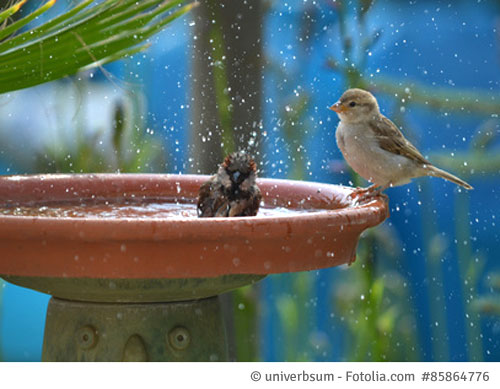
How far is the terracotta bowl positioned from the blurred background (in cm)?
138

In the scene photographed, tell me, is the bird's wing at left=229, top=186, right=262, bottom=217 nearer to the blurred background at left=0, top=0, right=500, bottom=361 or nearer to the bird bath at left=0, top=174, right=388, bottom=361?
the bird bath at left=0, top=174, right=388, bottom=361

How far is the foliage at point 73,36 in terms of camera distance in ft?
6.86

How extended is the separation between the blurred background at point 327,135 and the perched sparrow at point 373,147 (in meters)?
0.45

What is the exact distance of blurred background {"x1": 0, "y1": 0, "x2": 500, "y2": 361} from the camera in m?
3.37

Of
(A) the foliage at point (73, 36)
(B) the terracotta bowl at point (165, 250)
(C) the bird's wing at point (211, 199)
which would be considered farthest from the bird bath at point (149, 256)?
(A) the foliage at point (73, 36)

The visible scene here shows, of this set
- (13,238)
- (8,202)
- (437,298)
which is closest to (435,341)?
(437,298)

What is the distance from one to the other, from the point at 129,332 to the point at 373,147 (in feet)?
3.89

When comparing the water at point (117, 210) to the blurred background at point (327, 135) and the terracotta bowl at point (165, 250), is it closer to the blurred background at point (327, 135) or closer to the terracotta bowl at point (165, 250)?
the terracotta bowl at point (165, 250)

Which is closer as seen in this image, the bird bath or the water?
the bird bath

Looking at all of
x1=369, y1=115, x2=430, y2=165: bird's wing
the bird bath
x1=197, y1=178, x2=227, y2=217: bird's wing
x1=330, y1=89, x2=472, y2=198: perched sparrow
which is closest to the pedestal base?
the bird bath

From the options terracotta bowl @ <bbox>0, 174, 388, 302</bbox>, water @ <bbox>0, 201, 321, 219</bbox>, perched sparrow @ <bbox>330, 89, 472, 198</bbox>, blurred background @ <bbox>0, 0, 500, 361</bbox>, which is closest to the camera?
terracotta bowl @ <bbox>0, 174, 388, 302</bbox>

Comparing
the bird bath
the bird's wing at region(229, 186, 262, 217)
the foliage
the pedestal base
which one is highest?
the foliage

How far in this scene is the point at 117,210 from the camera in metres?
2.30
